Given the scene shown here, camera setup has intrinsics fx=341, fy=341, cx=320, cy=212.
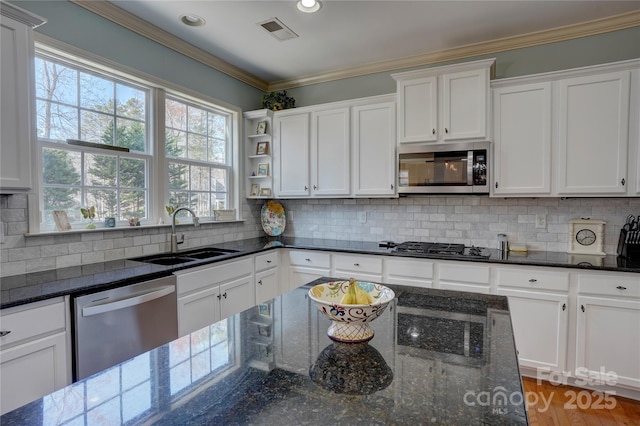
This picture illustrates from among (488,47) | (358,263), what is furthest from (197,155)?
(488,47)

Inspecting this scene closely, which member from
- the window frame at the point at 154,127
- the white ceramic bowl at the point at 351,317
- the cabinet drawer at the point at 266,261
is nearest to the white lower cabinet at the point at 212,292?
the cabinet drawer at the point at 266,261

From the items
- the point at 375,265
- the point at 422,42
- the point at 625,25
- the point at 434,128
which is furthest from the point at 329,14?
the point at 625,25

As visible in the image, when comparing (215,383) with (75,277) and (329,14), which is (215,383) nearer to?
(75,277)

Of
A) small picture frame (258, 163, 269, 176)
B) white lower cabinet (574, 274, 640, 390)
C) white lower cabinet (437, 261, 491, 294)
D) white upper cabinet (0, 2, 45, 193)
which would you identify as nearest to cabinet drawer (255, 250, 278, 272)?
small picture frame (258, 163, 269, 176)

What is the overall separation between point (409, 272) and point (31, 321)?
98.5 inches

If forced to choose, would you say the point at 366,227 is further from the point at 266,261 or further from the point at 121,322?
the point at 121,322

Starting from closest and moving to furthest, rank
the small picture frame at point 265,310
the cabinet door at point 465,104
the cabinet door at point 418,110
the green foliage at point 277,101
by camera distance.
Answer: the small picture frame at point 265,310
the cabinet door at point 465,104
the cabinet door at point 418,110
the green foliage at point 277,101

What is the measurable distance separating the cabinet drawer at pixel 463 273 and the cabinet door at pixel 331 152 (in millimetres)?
1202

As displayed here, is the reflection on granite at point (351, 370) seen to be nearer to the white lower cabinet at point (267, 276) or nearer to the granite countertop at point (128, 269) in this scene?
the granite countertop at point (128, 269)

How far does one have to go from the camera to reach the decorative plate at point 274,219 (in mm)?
4086

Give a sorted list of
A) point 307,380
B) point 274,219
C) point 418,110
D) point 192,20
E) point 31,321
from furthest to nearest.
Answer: point 274,219 → point 418,110 → point 192,20 → point 31,321 → point 307,380

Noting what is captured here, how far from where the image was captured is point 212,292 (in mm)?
2699

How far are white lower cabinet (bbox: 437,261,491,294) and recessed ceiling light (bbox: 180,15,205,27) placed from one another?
2726 mm

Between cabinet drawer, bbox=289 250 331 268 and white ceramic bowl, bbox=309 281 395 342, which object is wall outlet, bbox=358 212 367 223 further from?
white ceramic bowl, bbox=309 281 395 342
